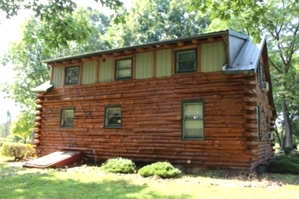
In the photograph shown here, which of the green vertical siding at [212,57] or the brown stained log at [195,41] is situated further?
the brown stained log at [195,41]

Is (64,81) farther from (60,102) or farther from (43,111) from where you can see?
(43,111)

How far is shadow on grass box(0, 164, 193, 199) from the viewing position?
700cm

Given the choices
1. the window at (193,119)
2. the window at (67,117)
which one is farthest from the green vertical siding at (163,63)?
the window at (67,117)

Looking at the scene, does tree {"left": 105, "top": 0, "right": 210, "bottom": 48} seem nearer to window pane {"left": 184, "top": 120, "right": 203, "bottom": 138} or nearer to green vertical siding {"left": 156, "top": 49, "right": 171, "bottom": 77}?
green vertical siding {"left": 156, "top": 49, "right": 171, "bottom": 77}

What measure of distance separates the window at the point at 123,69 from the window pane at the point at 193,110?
3.50 meters

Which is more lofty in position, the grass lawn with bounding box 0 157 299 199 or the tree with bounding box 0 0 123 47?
the tree with bounding box 0 0 123 47

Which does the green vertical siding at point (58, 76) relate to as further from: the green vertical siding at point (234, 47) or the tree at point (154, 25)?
the tree at point (154, 25)

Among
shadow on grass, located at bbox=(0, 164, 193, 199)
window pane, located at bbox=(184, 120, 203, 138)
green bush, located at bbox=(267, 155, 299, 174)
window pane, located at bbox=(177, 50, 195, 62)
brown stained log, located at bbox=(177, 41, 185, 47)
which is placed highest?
brown stained log, located at bbox=(177, 41, 185, 47)

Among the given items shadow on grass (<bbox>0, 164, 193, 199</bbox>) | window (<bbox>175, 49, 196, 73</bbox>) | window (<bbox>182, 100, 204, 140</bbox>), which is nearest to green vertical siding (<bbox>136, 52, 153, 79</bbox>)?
window (<bbox>175, 49, 196, 73</bbox>)

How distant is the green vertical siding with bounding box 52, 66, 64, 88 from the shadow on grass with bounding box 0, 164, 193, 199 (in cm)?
623

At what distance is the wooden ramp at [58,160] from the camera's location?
11.9 meters

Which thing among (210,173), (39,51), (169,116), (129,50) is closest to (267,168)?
(210,173)

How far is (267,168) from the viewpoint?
40.4 ft

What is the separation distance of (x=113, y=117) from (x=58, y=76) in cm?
465
